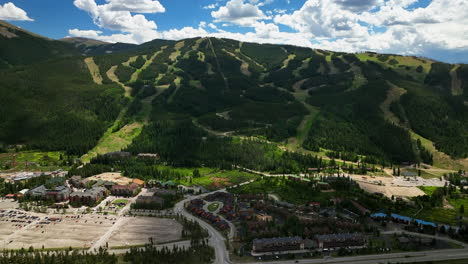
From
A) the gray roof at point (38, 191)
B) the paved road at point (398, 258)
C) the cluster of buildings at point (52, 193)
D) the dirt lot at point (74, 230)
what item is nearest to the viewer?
the paved road at point (398, 258)

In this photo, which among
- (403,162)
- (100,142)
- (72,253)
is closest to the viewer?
(72,253)

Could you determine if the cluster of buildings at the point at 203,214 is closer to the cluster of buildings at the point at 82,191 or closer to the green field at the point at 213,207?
the green field at the point at 213,207

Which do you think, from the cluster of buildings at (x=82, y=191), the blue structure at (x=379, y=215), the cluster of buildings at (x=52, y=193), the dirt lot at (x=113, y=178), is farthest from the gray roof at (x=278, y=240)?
the cluster of buildings at (x=52, y=193)

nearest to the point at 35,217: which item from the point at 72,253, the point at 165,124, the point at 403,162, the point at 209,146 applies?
the point at 72,253

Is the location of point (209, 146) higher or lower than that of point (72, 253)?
higher

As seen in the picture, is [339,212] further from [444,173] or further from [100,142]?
[100,142]

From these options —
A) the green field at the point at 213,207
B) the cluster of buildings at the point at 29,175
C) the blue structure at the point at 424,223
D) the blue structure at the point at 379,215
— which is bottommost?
the green field at the point at 213,207

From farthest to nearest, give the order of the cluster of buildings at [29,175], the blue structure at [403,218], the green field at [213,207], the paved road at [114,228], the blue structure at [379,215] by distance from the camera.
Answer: the cluster of buildings at [29,175], the green field at [213,207], the blue structure at [379,215], the blue structure at [403,218], the paved road at [114,228]
